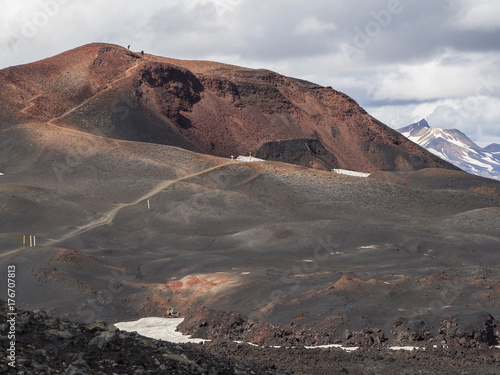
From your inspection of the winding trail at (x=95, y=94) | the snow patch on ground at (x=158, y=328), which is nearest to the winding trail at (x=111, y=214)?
the snow patch on ground at (x=158, y=328)

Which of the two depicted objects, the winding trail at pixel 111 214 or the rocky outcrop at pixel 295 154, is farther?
the rocky outcrop at pixel 295 154

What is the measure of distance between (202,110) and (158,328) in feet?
239

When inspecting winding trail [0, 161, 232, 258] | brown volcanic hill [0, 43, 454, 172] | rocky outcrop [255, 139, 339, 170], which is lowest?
winding trail [0, 161, 232, 258]

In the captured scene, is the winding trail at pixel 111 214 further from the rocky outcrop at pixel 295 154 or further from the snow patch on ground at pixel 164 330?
the snow patch on ground at pixel 164 330

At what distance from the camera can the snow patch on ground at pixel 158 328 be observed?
2627 cm

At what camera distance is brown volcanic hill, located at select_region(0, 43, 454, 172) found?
8488 cm

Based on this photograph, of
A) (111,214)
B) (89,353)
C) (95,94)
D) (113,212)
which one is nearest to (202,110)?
(95,94)

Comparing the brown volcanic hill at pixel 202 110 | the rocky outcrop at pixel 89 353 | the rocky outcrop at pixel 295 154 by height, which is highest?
the brown volcanic hill at pixel 202 110

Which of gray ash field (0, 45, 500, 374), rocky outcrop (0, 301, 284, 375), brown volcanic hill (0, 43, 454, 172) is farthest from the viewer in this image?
brown volcanic hill (0, 43, 454, 172)

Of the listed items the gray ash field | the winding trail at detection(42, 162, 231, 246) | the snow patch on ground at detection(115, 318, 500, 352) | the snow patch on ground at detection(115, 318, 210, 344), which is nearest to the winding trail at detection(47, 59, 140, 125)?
the gray ash field

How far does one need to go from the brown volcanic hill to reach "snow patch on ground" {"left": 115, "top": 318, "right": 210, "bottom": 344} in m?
53.0

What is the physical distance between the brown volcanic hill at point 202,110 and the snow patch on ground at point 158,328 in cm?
5304

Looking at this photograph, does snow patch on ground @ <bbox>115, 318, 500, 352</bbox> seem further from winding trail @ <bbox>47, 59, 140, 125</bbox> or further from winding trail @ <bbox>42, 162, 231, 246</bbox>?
winding trail @ <bbox>47, 59, 140, 125</bbox>

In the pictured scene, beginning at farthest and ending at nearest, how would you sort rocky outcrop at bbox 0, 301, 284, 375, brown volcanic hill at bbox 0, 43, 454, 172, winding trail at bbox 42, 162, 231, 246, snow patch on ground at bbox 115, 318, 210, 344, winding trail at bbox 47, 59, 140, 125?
brown volcanic hill at bbox 0, 43, 454, 172, winding trail at bbox 47, 59, 140, 125, winding trail at bbox 42, 162, 231, 246, snow patch on ground at bbox 115, 318, 210, 344, rocky outcrop at bbox 0, 301, 284, 375
